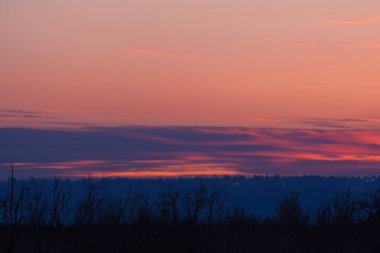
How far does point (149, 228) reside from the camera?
2739 centimetres

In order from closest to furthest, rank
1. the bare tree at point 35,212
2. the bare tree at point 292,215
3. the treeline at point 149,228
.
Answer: the bare tree at point 35,212 < the treeline at point 149,228 < the bare tree at point 292,215

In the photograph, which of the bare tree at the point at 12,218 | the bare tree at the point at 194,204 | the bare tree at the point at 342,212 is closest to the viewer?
the bare tree at the point at 12,218

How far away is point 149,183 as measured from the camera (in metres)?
62.2

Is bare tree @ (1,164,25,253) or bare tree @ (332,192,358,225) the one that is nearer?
bare tree @ (1,164,25,253)

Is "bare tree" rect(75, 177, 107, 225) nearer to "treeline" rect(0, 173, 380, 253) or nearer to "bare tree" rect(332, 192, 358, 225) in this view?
"treeline" rect(0, 173, 380, 253)

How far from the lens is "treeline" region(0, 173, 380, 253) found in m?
27.0

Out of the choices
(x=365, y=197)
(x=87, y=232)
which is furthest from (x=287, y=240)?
(x=365, y=197)

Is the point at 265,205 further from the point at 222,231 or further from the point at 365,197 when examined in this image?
the point at 222,231

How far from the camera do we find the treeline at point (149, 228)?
27031mm

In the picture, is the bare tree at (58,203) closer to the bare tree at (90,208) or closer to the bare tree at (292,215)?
the bare tree at (90,208)

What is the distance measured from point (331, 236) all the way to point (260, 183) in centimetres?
7792

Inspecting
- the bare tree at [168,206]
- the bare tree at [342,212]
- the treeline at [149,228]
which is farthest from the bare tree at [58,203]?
the bare tree at [342,212]

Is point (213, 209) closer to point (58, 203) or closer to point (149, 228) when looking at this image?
point (149, 228)

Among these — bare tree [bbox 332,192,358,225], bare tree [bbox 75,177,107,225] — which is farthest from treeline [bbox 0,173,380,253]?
bare tree [bbox 332,192,358,225]
